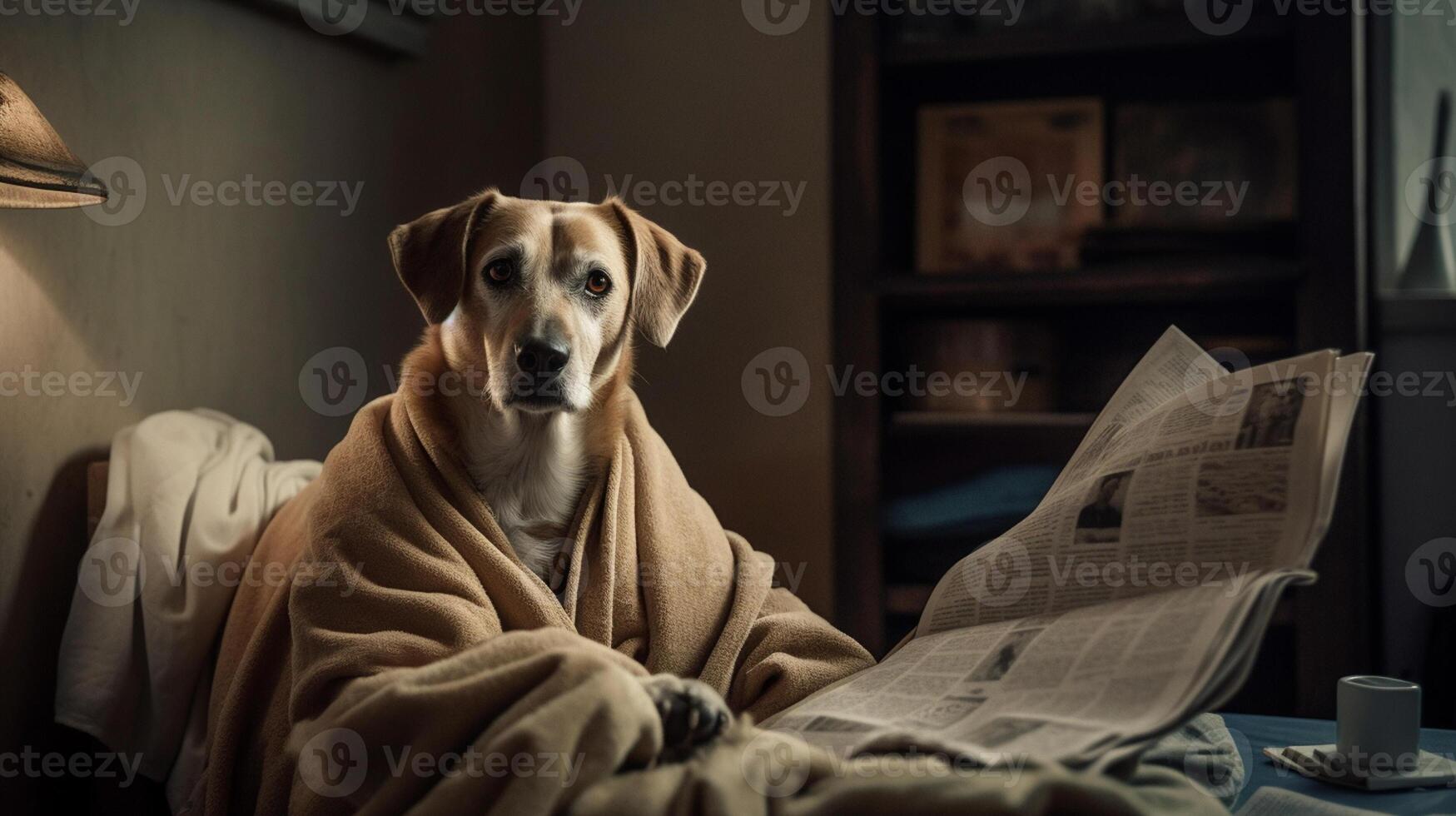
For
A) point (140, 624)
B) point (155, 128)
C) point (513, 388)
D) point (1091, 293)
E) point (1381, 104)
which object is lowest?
point (140, 624)

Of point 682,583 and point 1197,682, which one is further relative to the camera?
point 682,583

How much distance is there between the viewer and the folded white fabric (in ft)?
4.58

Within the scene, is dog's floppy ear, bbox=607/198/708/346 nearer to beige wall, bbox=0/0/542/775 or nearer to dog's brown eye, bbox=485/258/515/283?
dog's brown eye, bbox=485/258/515/283

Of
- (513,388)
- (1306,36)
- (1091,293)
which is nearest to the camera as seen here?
(513,388)

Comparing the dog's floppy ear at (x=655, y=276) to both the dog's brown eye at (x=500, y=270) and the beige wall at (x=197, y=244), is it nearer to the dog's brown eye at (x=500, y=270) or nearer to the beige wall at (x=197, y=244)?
the dog's brown eye at (x=500, y=270)

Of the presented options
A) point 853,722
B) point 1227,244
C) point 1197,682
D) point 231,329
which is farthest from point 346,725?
point 1227,244

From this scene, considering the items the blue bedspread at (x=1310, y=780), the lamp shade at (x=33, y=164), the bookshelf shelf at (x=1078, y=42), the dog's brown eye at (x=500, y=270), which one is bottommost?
the blue bedspread at (x=1310, y=780)

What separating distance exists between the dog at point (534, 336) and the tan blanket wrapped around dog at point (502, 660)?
4 centimetres

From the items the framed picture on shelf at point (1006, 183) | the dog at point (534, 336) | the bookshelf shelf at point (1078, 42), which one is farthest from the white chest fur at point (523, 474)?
the bookshelf shelf at point (1078, 42)

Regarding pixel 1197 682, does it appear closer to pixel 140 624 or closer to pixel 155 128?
pixel 140 624

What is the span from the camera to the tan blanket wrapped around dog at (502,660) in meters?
0.76

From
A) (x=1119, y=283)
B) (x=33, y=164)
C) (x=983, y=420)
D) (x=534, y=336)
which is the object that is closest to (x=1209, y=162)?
(x=1119, y=283)

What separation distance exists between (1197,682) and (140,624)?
1256mm

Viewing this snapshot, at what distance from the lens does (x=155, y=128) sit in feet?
5.36
